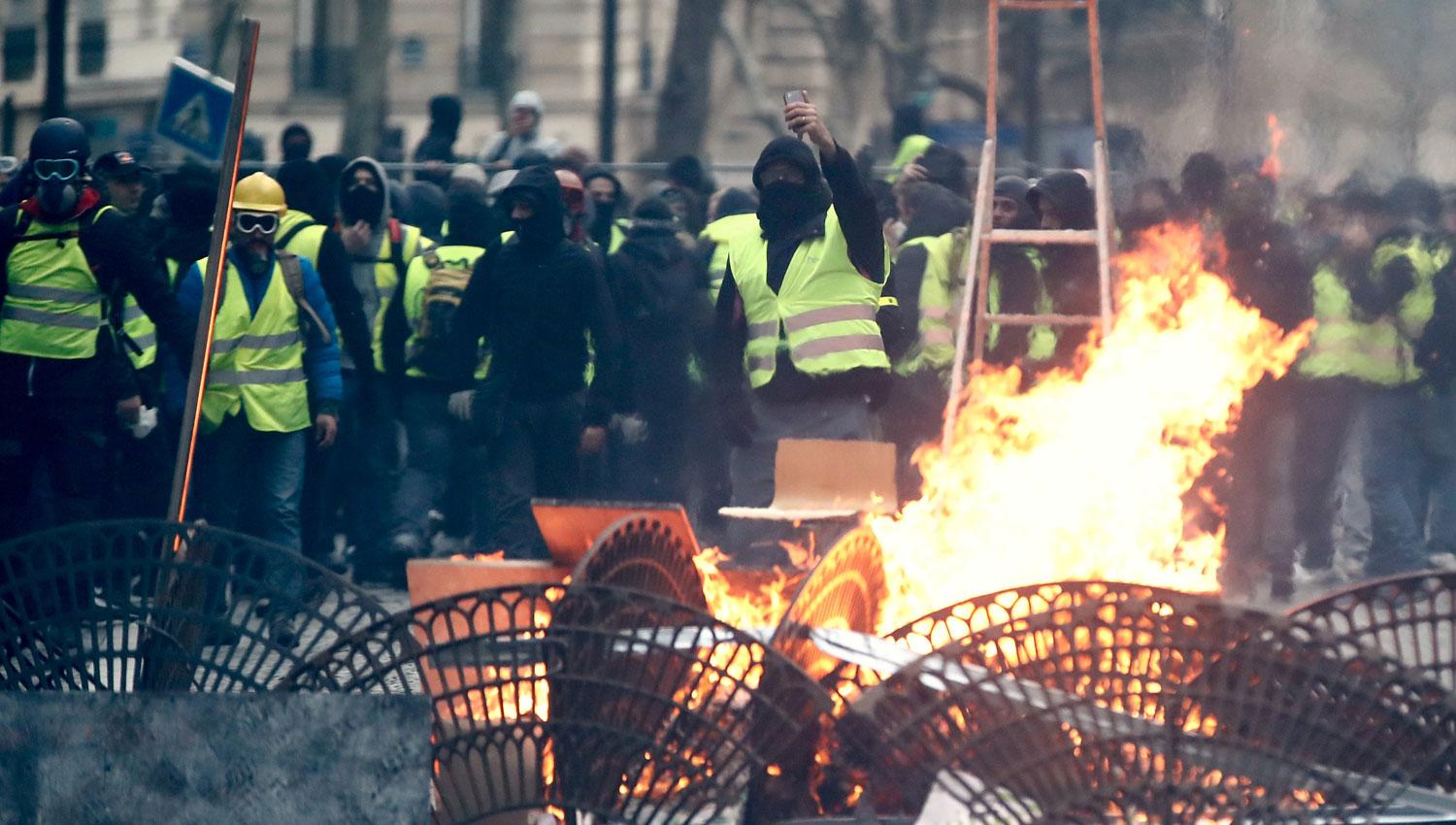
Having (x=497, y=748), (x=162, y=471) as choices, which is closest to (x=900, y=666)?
(x=497, y=748)

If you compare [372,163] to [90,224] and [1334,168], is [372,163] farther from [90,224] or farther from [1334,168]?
[1334,168]

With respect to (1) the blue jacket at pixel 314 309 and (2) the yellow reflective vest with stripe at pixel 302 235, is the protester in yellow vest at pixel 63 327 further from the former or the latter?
(2) the yellow reflective vest with stripe at pixel 302 235

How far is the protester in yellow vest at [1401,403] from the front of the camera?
11.5 metres

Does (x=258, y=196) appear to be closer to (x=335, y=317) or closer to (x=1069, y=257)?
(x=335, y=317)

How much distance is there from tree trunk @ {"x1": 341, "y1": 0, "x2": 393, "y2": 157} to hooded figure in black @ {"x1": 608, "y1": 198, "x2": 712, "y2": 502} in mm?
18170

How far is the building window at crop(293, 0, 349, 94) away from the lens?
38.8 metres

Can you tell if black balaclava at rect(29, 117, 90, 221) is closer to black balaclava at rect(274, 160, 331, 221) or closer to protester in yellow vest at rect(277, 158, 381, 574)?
protester in yellow vest at rect(277, 158, 381, 574)

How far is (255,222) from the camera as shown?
943cm

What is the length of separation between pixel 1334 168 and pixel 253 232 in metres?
6.09

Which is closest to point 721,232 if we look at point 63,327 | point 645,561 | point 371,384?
point 371,384

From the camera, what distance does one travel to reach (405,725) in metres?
4.75

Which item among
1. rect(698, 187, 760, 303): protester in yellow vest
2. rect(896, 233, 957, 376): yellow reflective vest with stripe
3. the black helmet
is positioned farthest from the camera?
rect(698, 187, 760, 303): protester in yellow vest

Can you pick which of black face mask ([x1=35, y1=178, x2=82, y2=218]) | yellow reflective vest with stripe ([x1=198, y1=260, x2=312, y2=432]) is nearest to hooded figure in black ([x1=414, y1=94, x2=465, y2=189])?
yellow reflective vest with stripe ([x1=198, y1=260, x2=312, y2=432])

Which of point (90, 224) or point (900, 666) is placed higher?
point (90, 224)
